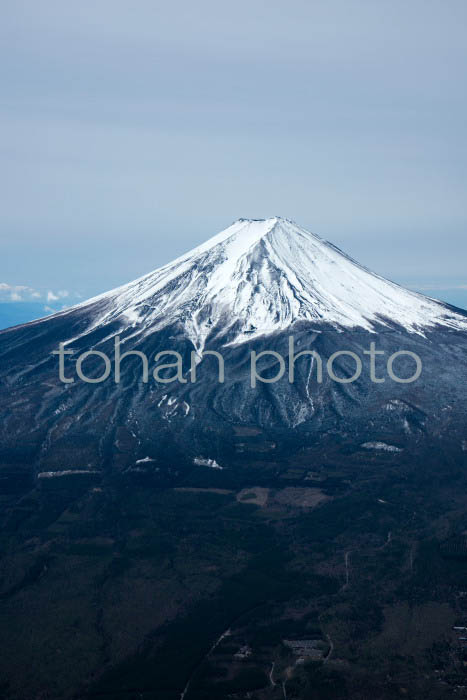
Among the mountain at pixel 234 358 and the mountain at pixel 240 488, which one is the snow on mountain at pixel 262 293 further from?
the mountain at pixel 240 488

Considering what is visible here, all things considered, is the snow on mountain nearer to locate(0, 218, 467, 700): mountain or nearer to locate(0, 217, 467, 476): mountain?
locate(0, 217, 467, 476): mountain

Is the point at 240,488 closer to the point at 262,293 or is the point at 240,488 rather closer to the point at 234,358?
the point at 234,358

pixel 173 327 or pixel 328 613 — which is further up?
pixel 173 327

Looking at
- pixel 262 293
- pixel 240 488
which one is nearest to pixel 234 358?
pixel 262 293

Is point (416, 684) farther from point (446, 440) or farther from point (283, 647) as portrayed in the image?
point (446, 440)

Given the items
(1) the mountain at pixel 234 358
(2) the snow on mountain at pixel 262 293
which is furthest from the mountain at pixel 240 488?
(2) the snow on mountain at pixel 262 293

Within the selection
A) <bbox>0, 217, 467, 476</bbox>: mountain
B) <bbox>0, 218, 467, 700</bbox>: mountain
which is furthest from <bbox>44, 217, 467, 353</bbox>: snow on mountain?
<bbox>0, 218, 467, 700</bbox>: mountain

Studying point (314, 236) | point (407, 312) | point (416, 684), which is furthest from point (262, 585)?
point (314, 236)
